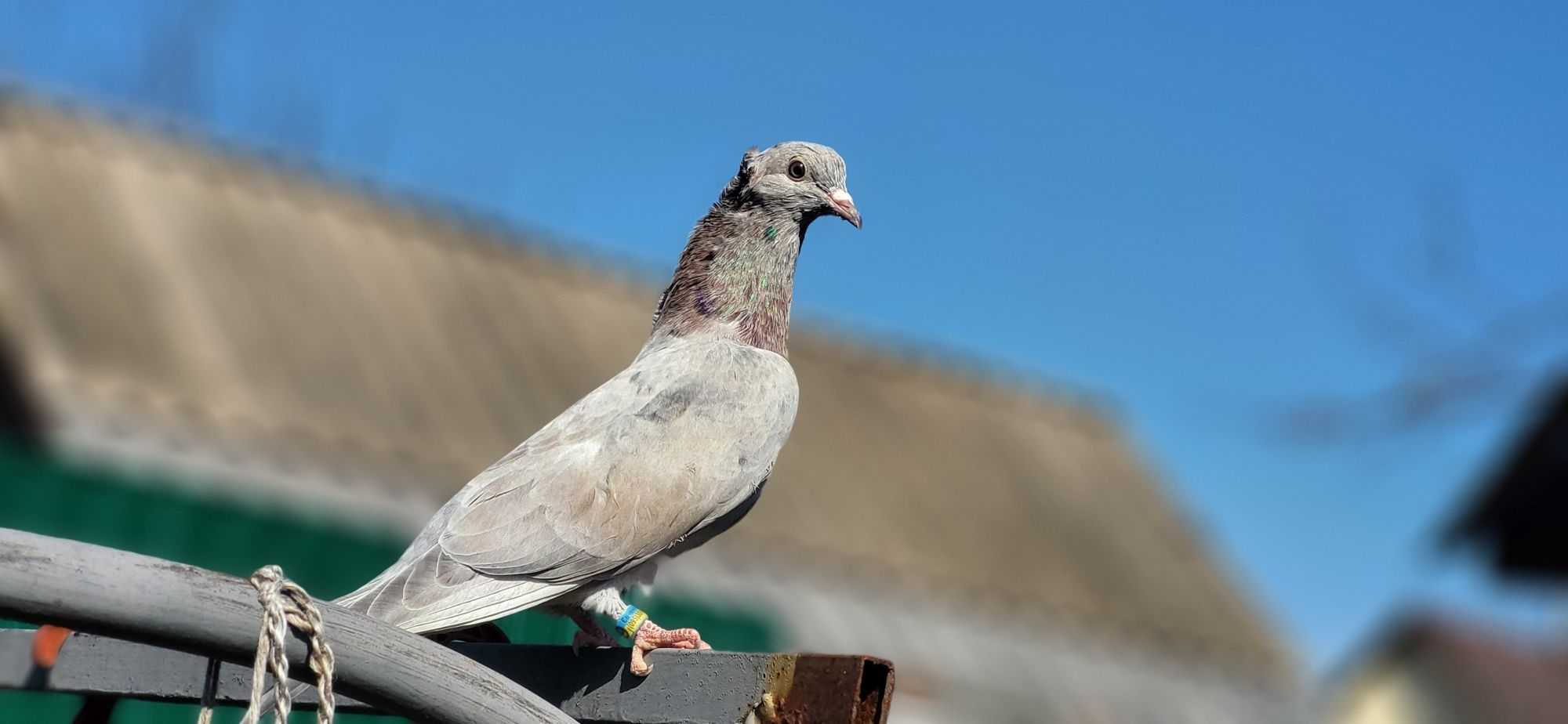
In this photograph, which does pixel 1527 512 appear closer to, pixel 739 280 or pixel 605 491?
pixel 739 280

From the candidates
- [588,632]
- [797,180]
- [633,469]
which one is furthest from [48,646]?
[797,180]

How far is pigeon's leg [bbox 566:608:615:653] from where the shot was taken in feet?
11.1

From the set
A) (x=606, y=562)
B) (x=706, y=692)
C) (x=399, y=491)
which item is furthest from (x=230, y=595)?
(x=399, y=491)

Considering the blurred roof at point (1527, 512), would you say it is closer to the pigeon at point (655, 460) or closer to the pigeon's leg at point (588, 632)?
the pigeon at point (655, 460)

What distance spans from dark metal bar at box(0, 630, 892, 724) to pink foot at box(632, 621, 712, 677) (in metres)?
0.02

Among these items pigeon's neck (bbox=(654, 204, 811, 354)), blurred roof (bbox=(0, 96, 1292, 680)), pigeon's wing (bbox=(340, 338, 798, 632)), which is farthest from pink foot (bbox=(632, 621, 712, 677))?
blurred roof (bbox=(0, 96, 1292, 680))

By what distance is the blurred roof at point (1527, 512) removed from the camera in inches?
563

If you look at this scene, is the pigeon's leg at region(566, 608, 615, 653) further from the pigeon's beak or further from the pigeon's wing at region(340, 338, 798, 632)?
the pigeon's beak

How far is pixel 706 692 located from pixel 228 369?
12.6 m

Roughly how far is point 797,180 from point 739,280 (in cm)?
33

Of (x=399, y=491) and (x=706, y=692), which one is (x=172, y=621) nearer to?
(x=706, y=692)

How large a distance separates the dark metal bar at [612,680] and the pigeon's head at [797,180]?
1.60 meters

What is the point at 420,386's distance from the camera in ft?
52.2

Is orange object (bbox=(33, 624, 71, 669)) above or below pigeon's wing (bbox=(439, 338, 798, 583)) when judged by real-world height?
below
